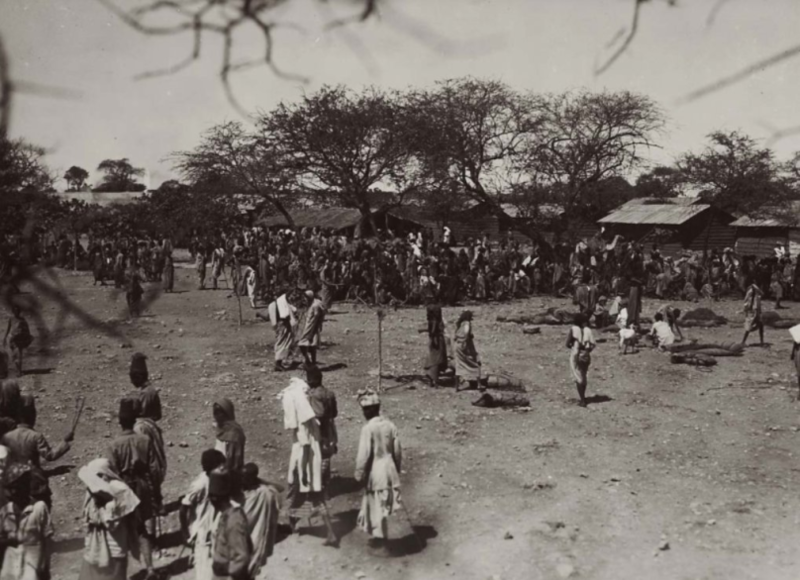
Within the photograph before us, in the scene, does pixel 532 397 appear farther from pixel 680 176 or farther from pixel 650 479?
pixel 680 176

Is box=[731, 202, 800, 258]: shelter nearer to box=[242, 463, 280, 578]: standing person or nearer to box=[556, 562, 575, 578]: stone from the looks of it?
box=[556, 562, 575, 578]: stone

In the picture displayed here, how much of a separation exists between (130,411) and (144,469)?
42 cm

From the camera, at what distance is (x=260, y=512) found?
4.45 m

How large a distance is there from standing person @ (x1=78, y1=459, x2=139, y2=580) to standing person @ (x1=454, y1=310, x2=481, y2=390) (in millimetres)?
6389

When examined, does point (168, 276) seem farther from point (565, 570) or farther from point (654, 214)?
point (654, 214)

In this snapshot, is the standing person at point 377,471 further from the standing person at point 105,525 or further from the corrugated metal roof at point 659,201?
the corrugated metal roof at point 659,201

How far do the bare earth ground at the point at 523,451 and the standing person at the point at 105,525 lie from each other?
1.05 m

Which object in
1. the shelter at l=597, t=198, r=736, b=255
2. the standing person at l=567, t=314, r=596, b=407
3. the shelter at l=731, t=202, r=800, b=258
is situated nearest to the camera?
Result: the standing person at l=567, t=314, r=596, b=407

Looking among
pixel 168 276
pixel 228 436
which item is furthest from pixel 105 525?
pixel 168 276

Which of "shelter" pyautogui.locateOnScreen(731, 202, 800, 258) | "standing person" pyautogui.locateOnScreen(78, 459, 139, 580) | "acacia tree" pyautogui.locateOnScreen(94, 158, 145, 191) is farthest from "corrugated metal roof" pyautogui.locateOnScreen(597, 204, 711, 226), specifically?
"standing person" pyautogui.locateOnScreen(78, 459, 139, 580)

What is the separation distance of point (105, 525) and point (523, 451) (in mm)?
4685

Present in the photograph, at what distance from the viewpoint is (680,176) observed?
2889 cm

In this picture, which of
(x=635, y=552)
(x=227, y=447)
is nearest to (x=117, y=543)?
(x=227, y=447)

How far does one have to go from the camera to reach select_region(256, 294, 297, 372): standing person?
11641 mm
